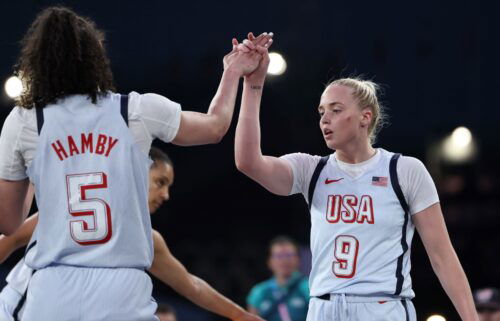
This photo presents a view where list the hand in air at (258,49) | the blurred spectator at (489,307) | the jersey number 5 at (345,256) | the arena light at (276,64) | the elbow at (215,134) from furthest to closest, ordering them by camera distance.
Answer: the arena light at (276,64) → the blurred spectator at (489,307) → the jersey number 5 at (345,256) → the hand in air at (258,49) → the elbow at (215,134)

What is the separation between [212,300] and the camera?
15.1ft

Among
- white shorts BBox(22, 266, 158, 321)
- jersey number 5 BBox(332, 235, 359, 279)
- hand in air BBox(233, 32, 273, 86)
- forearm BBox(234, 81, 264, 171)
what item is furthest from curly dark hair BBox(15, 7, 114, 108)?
jersey number 5 BBox(332, 235, 359, 279)

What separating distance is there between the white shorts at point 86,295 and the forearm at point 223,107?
0.62 metres

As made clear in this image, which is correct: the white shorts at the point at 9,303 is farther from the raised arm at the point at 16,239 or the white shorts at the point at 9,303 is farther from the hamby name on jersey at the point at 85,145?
the hamby name on jersey at the point at 85,145

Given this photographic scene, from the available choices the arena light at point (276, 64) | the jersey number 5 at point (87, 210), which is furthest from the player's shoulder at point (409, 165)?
the arena light at point (276, 64)

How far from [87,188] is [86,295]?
361 mm

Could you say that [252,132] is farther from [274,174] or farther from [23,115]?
[23,115]

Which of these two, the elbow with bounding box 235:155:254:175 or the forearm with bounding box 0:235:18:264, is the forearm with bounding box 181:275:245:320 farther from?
the forearm with bounding box 0:235:18:264

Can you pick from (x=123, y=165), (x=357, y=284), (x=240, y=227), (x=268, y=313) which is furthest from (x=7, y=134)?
(x=240, y=227)

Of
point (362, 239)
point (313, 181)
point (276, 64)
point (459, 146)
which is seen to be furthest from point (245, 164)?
point (459, 146)

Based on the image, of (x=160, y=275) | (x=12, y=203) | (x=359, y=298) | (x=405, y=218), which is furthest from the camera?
(x=160, y=275)

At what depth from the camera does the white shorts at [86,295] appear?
2992 millimetres

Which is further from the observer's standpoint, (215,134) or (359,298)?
(359,298)

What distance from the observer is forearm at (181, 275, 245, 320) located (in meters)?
4.51
